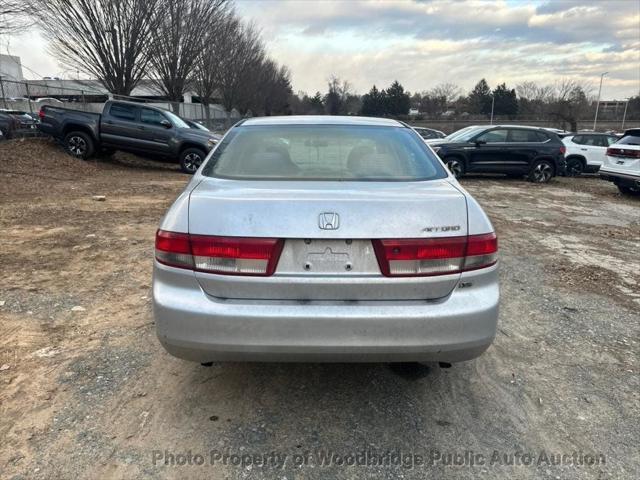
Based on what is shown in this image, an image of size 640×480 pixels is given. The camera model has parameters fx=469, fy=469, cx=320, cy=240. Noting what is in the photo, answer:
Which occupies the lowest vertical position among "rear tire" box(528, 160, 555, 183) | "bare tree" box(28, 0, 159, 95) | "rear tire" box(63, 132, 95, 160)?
"rear tire" box(528, 160, 555, 183)

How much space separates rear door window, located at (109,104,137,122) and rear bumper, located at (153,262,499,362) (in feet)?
42.0

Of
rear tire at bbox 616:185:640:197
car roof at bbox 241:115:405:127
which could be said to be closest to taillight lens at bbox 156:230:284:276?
car roof at bbox 241:115:405:127

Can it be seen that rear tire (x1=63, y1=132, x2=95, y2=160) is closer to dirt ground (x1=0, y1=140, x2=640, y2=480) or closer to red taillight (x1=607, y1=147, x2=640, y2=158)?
dirt ground (x1=0, y1=140, x2=640, y2=480)

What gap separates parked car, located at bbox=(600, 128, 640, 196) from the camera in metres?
11.4

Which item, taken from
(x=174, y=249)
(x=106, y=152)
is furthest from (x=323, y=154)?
(x=106, y=152)

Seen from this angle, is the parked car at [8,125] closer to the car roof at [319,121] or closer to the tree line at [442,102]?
the car roof at [319,121]

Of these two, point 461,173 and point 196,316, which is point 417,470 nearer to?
point 196,316

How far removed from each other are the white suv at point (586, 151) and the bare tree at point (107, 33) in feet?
54.7

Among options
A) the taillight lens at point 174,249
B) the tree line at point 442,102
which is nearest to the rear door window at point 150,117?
the taillight lens at point 174,249

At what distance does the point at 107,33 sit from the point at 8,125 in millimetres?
5656

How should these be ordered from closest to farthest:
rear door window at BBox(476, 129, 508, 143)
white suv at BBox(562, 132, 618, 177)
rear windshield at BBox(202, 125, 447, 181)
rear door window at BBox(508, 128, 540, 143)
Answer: rear windshield at BBox(202, 125, 447, 181), rear door window at BBox(476, 129, 508, 143), rear door window at BBox(508, 128, 540, 143), white suv at BBox(562, 132, 618, 177)

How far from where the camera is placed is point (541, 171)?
47.3ft

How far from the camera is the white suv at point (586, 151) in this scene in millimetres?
16766

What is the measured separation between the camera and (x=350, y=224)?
222 cm
